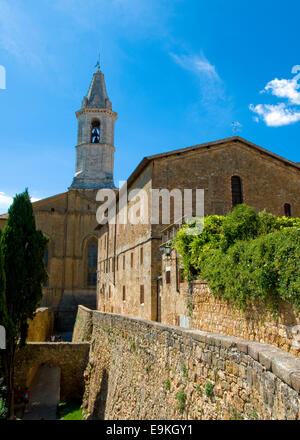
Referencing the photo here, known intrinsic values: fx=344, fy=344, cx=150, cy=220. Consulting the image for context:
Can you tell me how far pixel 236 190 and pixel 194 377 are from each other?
1274 centimetres

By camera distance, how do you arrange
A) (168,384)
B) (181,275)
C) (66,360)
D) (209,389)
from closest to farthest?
(209,389) → (168,384) → (181,275) → (66,360)

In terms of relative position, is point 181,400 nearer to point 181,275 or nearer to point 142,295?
point 181,275

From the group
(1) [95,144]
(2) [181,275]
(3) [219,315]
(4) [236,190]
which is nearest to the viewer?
(3) [219,315]

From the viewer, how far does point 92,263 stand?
127 feet

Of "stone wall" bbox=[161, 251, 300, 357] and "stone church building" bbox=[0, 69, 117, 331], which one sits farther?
Result: "stone church building" bbox=[0, 69, 117, 331]

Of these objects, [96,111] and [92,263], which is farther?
[96,111]

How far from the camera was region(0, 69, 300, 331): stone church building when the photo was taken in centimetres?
1589

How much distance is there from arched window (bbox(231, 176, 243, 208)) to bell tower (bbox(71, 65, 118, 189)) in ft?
92.4

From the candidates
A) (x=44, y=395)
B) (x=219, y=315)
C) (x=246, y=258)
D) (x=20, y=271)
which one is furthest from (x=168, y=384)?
(x=44, y=395)

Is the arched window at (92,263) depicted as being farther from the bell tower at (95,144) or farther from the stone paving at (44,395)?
the stone paving at (44,395)

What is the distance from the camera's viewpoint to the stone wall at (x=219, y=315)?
611 cm

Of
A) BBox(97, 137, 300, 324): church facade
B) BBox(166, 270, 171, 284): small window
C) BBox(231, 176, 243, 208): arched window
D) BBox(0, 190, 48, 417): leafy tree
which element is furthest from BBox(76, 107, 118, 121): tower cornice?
BBox(166, 270, 171, 284): small window

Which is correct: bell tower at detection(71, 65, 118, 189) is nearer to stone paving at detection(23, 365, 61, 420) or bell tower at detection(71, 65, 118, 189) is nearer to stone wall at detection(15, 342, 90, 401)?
stone paving at detection(23, 365, 61, 420)
